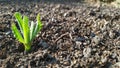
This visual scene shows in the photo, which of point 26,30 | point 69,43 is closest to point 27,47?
point 26,30

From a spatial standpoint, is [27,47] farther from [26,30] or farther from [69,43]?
[69,43]

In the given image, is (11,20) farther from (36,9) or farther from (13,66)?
(13,66)

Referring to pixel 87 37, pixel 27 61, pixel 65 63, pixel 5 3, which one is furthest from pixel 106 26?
pixel 5 3

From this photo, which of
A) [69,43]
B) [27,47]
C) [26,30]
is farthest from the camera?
[69,43]

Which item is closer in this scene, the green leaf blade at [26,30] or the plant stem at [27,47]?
the green leaf blade at [26,30]

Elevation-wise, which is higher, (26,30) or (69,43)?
(26,30)

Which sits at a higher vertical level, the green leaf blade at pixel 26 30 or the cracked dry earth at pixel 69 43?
the green leaf blade at pixel 26 30

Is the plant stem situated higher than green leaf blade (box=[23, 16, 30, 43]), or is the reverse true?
green leaf blade (box=[23, 16, 30, 43])

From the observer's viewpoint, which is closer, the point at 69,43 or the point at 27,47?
the point at 27,47
